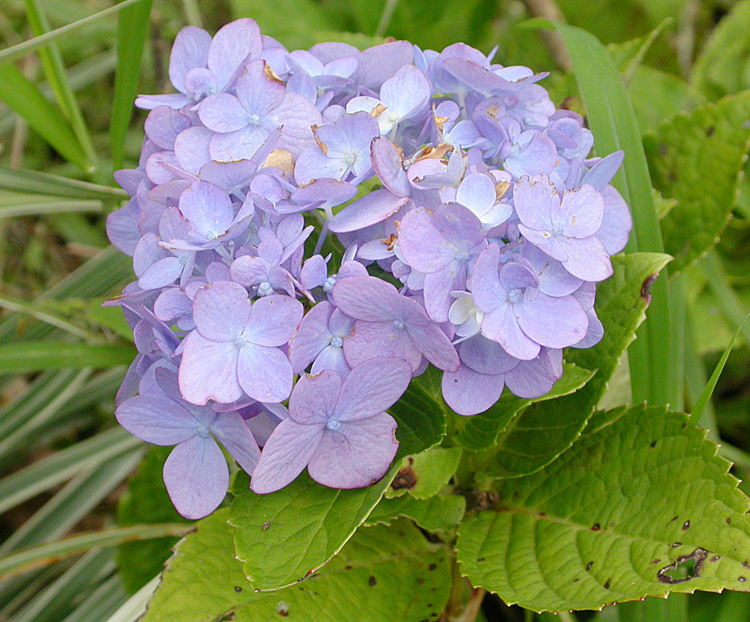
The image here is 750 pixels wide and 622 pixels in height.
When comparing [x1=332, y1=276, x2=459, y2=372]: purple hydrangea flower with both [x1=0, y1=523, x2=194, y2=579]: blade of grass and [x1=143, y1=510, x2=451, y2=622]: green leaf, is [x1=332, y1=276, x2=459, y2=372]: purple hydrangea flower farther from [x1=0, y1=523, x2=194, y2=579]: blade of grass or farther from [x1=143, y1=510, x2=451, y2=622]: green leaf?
[x1=0, y1=523, x2=194, y2=579]: blade of grass

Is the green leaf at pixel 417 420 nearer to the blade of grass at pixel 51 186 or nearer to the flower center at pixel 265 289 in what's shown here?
the flower center at pixel 265 289

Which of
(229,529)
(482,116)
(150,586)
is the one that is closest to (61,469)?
(150,586)

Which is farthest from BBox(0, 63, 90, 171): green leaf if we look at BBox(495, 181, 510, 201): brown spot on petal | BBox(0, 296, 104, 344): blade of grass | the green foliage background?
BBox(495, 181, 510, 201): brown spot on petal

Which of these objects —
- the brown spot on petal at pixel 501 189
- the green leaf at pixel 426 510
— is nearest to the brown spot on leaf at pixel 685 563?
the green leaf at pixel 426 510

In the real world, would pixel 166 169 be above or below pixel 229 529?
above

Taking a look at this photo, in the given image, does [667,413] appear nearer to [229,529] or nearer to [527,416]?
[527,416]

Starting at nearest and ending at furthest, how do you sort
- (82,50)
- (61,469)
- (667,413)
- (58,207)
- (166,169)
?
(166,169)
(667,413)
(58,207)
(61,469)
(82,50)

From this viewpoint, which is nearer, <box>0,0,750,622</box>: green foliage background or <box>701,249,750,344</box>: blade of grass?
<box>0,0,750,622</box>: green foliage background
